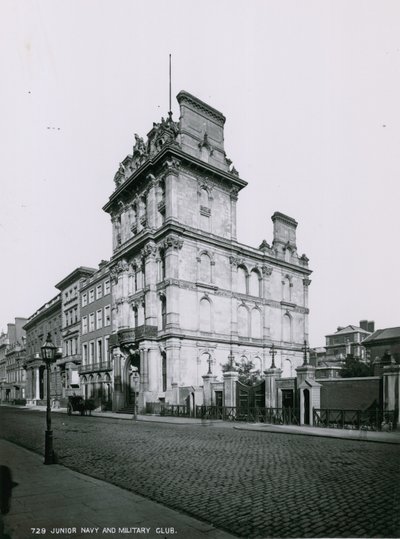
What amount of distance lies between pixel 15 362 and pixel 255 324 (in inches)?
2202

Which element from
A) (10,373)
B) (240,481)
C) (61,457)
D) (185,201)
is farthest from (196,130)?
(10,373)

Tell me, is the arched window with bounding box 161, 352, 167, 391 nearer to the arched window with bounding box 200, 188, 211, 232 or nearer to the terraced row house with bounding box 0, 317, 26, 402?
the arched window with bounding box 200, 188, 211, 232

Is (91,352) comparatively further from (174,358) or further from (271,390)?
(271,390)

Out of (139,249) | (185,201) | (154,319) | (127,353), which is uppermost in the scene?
(185,201)

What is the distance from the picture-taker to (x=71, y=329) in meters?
52.5

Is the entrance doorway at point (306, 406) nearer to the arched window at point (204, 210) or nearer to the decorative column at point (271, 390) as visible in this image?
the decorative column at point (271, 390)

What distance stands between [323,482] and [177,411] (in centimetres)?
2172

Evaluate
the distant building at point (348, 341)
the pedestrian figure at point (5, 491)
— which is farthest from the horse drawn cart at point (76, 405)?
the distant building at point (348, 341)

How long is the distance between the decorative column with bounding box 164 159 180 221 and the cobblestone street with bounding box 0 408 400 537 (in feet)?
69.4

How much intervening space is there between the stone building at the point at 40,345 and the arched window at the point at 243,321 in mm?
28123

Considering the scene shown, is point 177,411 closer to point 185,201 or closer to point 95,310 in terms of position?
point 185,201

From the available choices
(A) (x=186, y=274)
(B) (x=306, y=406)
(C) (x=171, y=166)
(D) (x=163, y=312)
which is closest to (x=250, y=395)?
(B) (x=306, y=406)

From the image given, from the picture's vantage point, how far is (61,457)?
471 inches

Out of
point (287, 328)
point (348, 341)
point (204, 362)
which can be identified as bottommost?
point (348, 341)
